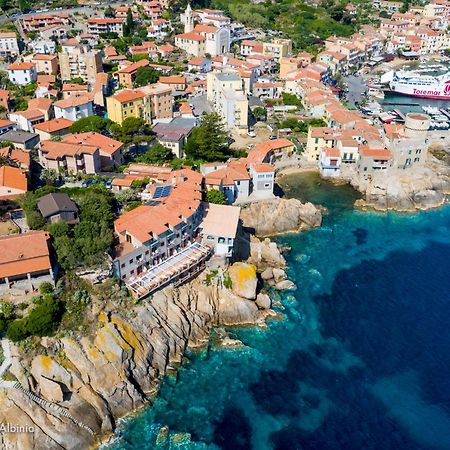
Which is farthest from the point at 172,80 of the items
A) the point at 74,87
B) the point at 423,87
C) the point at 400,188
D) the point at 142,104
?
the point at 423,87

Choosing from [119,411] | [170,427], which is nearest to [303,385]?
[170,427]

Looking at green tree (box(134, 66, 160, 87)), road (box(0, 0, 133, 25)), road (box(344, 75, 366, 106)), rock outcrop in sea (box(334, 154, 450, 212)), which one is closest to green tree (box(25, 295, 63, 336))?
rock outcrop in sea (box(334, 154, 450, 212))

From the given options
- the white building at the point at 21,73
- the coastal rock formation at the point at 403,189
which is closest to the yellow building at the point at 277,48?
the white building at the point at 21,73

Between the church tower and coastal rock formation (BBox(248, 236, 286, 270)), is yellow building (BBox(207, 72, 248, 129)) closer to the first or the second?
coastal rock formation (BBox(248, 236, 286, 270))

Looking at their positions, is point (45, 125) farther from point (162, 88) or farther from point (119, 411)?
point (119, 411)

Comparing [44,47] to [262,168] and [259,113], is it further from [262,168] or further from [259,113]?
[262,168]
